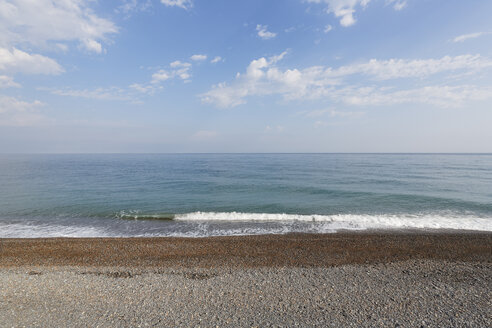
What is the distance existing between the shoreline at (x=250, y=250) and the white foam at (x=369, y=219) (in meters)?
2.33

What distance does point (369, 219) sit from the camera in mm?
→ 16859

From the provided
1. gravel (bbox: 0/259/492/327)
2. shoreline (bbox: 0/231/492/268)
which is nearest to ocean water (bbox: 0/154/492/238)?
shoreline (bbox: 0/231/492/268)

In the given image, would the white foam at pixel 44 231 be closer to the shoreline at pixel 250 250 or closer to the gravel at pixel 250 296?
the shoreline at pixel 250 250

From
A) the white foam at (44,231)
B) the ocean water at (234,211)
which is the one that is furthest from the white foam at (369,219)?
the white foam at (44,231)

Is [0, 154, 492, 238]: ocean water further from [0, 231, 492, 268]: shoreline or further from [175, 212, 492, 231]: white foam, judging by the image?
[0, 231, 492, 268]: shoreline

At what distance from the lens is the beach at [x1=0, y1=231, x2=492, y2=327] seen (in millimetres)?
5492

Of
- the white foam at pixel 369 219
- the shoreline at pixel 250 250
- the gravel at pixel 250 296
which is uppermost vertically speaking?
the gravel at pixel 250 296

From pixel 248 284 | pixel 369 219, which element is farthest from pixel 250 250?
pixel 369 219

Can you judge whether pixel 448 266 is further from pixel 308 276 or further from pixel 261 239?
pixel 261 239

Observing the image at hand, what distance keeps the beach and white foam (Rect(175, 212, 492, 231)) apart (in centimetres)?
412

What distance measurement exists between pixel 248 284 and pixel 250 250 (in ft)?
11.4

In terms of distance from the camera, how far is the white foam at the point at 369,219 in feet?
50.0

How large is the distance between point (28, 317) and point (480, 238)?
20266 mm

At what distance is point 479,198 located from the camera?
22.5m
